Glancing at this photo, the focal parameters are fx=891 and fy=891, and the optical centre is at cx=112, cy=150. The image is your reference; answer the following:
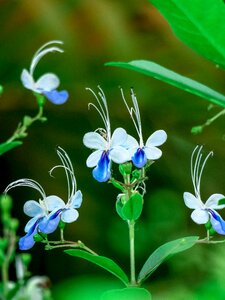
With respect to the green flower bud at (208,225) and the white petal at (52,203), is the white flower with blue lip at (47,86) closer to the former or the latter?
the white petal at (52,203)

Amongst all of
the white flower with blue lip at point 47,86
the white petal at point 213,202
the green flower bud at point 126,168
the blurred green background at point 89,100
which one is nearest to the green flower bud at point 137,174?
the green flower bud at point 126,168

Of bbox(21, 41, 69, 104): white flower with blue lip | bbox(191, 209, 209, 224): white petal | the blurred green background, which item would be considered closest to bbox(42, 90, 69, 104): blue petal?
bbox(21, 41, 69, 104): white flower with blue lip

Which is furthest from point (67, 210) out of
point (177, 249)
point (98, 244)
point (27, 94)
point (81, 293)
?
point (27, 94)

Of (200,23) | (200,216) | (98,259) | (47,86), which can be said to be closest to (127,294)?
(98,259)

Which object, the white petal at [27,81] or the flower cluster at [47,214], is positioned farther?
the white petal at [27,81]

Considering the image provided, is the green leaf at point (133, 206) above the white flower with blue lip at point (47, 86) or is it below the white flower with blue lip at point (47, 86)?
below

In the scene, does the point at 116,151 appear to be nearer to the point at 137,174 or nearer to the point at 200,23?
the point at 137,174

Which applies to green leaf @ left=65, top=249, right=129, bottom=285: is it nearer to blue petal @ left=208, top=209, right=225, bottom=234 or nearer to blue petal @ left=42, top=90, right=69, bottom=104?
blue petal @ left=208, top=209, right=225, bottom=234
